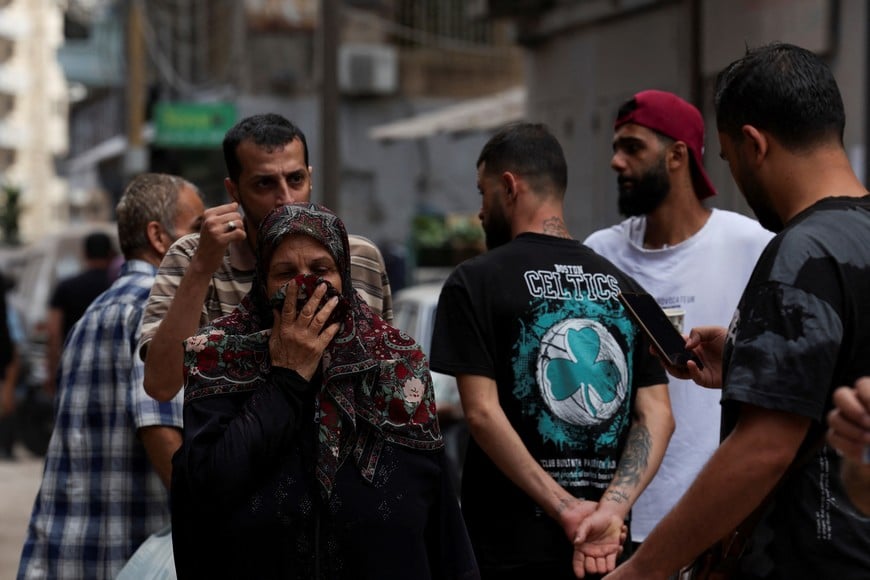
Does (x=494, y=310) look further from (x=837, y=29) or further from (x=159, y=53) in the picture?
(x=159, y=53)

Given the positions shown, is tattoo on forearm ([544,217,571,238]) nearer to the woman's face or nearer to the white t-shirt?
the white t-shirt

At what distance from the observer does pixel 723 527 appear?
285 cm

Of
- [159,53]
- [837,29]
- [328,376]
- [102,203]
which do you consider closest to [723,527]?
[328,376]

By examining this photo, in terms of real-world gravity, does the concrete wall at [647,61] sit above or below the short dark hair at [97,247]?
above

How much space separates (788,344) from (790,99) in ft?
1.63

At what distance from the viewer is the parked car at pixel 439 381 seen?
30.6 ft

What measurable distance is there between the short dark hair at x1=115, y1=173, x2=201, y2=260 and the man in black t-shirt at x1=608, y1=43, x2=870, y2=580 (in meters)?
2.33

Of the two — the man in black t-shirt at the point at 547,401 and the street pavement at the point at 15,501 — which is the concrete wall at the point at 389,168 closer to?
the street pavement at the point at 15,501

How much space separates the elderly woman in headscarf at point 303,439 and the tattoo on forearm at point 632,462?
94 cm

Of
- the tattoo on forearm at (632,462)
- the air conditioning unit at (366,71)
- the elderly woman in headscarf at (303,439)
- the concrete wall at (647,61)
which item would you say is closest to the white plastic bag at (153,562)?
the elderly woman in headscarf at (303,439)

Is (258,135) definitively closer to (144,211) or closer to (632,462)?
(144,211)

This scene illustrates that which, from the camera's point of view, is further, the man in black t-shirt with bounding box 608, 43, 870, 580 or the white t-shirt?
the white t-shirt

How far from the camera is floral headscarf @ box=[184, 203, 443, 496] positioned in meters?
3.24

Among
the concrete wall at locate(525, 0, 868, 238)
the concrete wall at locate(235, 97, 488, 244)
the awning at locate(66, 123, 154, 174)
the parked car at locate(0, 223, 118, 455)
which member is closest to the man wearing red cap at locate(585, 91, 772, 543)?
the concrete wall at locate(525, 0, 868, 238)
